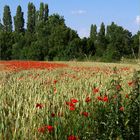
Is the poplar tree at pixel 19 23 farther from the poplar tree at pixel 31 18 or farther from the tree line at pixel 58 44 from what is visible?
the tree line at pixel 58 44

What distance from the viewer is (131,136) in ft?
14.4

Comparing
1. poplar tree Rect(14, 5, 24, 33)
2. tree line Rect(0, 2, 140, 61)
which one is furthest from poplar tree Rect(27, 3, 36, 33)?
tree line Rect(0, 2, 140, 61)

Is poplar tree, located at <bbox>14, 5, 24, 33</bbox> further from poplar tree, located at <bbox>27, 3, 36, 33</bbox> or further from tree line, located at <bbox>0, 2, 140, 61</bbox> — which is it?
tree line, located at <bbox>0, 2, 140, 61</bbox>

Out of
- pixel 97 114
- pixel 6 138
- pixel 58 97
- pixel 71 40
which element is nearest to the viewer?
pixel 6 138

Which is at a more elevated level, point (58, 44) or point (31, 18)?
point (31, 18)

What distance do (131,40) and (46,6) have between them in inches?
668

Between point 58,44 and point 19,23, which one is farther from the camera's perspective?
point 19,23

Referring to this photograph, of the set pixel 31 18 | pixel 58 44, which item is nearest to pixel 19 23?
pixel 31 18

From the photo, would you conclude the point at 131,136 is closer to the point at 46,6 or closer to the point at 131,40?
the point at 131,40

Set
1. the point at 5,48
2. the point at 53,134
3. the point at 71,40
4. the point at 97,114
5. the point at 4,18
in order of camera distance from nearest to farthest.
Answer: the point at 53,134 → the point at 97,114 → the point at 71,40 → the point at 5,48 → the point at 4,18

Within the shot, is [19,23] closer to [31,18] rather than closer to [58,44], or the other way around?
[31,18]

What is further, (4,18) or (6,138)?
(4,18)

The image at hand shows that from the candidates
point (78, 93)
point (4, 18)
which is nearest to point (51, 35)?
point (4, 18)

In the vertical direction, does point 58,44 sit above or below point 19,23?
below
